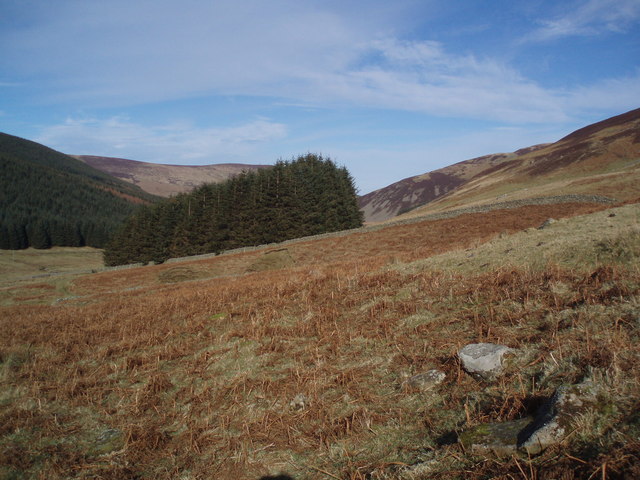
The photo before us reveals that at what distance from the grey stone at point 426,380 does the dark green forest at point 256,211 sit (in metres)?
55.8

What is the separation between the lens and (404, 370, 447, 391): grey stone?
4.93m

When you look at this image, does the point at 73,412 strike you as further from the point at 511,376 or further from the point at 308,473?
the point at 511,376

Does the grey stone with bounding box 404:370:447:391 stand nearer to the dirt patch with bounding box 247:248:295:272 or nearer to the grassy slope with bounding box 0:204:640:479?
the grassy slope with bounding box 0:204:640:479

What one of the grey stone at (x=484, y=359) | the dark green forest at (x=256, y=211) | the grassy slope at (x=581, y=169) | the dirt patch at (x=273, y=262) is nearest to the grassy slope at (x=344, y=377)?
the grey stone at (x=484, y=359)

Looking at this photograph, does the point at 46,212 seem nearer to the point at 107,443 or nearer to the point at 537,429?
the point at 107,443

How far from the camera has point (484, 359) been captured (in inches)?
193

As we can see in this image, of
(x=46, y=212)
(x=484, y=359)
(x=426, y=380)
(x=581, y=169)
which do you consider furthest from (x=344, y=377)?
(x=46, y=212)

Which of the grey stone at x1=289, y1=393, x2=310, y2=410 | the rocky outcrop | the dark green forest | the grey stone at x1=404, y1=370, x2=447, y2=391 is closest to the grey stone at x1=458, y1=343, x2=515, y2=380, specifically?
the grey stone at x1=404, y1=370, x2=447, y2=391

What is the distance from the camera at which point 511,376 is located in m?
4.60

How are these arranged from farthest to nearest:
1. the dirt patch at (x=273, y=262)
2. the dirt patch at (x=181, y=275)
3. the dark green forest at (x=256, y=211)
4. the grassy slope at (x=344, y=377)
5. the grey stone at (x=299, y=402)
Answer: the dark green forest at (x=256, y=211), the dirt patch at (x=181, y=275), the dirt patch at (x=273, y=262), the grey stone at (x=299, y=402), the grassy slope at (x=344, y=377)

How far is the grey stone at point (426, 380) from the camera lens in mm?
4926

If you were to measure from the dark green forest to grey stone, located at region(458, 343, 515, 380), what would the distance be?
2201 inches

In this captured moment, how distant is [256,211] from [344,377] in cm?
5787

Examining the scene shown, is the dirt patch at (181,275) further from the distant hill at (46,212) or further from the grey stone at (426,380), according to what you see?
the distant hill at (46,212)
